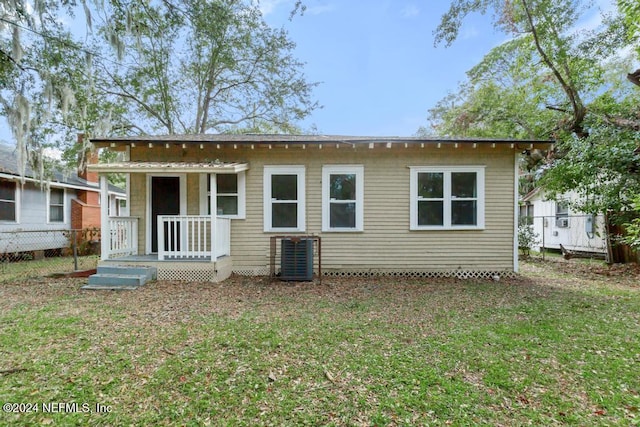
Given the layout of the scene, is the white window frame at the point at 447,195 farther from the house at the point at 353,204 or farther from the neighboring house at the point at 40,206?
the neighboring house at the point at 40,206

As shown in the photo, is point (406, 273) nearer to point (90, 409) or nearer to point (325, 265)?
point (325, 265)

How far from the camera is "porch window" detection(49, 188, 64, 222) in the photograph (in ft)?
38.7

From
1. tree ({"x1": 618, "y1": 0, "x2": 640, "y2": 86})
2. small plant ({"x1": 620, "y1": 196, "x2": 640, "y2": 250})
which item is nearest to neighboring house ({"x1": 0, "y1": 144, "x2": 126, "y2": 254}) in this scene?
small plant ({"x1": 620, "y1": 196, "x2": 640, "y2": 250})

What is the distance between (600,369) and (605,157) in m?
7.82

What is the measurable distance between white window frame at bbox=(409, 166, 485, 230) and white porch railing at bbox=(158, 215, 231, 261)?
4.31m

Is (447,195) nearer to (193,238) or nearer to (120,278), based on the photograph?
(193,238)

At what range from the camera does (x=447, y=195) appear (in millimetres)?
7156

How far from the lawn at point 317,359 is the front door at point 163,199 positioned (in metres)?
2.11

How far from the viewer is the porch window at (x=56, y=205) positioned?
1180cm

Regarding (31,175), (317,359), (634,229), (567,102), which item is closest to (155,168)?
(317,359)

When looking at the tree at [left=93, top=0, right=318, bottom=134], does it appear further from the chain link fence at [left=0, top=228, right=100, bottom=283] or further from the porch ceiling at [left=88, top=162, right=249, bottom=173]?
the porch ceiling at [left=88, top=162, right=249, bottom=173]

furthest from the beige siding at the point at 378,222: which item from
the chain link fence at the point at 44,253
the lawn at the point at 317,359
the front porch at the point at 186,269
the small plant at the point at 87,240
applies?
the small plant at the point at 87,240

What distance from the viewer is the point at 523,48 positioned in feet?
39.9

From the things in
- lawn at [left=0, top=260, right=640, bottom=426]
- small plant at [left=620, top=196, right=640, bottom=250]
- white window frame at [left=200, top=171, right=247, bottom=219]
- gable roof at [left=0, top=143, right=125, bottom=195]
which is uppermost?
gable roof at [left=0, top=143, right=125, bottom=195]
